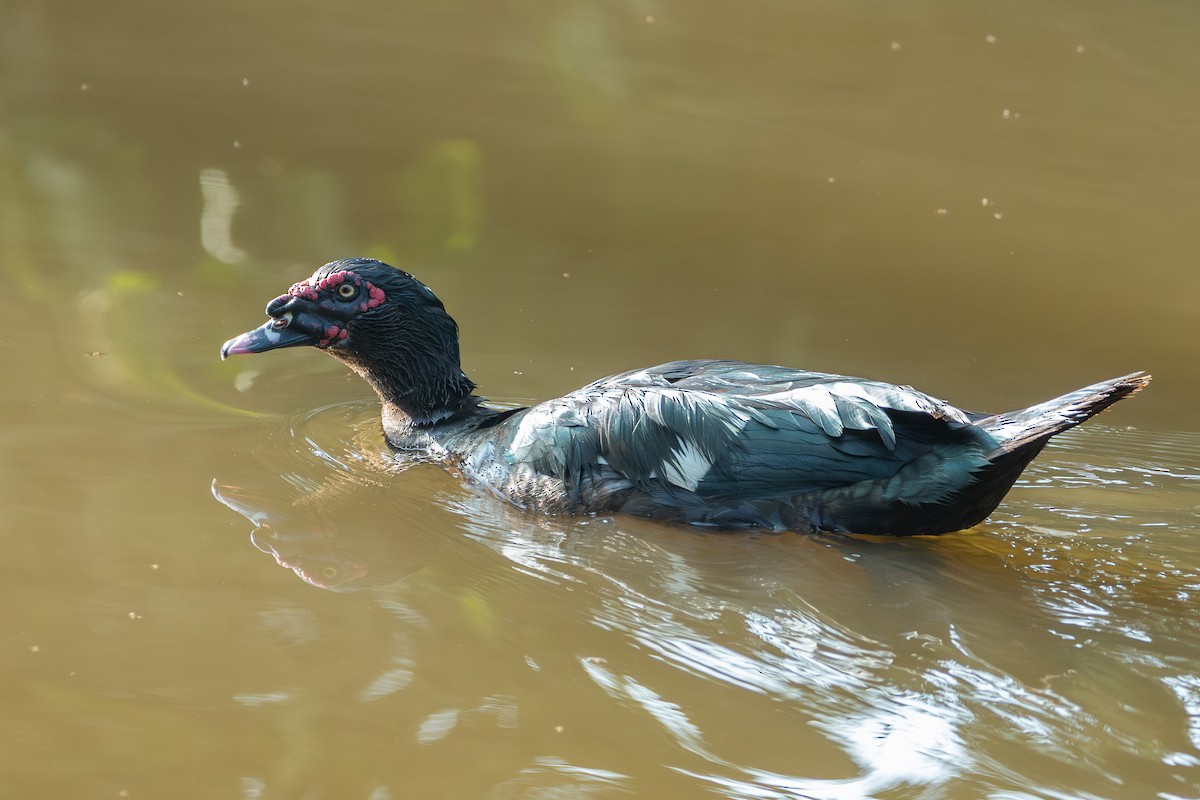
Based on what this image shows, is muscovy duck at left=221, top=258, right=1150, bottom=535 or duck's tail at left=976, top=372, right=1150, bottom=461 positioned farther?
muscovy duck at left=221, top=258, right=1150, bottom=535

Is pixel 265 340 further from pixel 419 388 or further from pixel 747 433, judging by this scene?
pixel 747 433

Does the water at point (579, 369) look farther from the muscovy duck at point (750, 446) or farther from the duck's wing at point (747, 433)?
the duck's wing at point (747, 433)

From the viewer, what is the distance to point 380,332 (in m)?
5.68

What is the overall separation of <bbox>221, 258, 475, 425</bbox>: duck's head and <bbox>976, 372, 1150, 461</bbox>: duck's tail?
8.06 feet

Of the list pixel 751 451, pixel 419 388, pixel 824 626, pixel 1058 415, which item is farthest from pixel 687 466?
pixel 419 388

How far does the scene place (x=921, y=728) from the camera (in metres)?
3.49

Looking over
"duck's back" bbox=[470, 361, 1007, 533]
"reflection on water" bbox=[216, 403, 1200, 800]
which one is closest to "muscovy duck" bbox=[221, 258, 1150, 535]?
"duck's back" bbox=[470, 361, 1007, 533]

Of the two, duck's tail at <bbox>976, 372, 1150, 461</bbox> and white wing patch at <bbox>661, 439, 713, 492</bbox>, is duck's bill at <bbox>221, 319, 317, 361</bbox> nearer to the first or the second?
white wing patch at <bbox>661, 439, 713, 492</bbox>

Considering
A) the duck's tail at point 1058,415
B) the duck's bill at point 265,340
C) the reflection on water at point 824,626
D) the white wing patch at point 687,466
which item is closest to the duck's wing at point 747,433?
the white wing patch at point 687,466

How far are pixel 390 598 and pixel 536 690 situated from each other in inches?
30.6

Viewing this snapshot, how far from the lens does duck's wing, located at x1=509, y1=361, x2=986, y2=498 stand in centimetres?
462

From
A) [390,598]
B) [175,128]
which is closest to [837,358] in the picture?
[390,598]

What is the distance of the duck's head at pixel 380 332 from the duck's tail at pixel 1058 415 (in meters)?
2.46

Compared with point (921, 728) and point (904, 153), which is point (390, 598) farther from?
point (904, 153)
